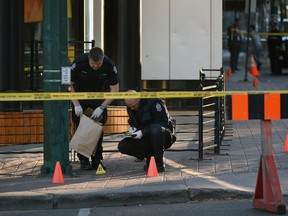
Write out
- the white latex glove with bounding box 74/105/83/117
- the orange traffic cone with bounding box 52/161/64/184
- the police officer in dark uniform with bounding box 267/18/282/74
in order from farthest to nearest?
the police officer in dark uniform with bounding box 267/18/282/74 → the white latex glove with bounding box 74/105/83/117 → the orange traffic cone with bounding box 52/161/64/184

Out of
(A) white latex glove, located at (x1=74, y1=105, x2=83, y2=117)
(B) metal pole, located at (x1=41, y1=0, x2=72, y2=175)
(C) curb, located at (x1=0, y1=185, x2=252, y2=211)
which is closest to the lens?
(C) curb, located at (x1=0, y1=185, x2=252, y2=211)

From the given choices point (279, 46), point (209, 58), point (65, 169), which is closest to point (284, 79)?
point (279, 46)

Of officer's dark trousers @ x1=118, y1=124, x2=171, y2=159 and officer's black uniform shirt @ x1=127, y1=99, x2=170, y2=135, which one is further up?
officer's black uniform shirt @ x1=127, y1=99, x2=170, y2=135

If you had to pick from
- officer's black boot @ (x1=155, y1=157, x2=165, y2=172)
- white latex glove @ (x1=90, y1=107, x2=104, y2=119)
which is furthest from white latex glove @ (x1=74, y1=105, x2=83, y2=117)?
officer's black boot @ (x1=155, y1=157, x2=165, y2=172)

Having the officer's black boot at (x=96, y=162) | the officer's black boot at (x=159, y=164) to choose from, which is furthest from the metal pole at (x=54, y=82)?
the officer's black boot at (x=159, y=164)

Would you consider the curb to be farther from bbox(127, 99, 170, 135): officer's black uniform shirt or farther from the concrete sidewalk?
bbox(127, 99, 170, 135): officer's black uniform shirt

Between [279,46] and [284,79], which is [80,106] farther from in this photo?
[279,46]

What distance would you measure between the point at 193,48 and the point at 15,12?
486 centimetres

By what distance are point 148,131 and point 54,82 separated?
135 cm

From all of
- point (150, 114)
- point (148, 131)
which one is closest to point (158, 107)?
point (150, 114)

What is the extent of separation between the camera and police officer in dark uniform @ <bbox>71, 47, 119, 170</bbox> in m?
9.91

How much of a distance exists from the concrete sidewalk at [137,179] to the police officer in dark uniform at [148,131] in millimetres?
262

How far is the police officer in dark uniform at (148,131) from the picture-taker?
32.1 feet

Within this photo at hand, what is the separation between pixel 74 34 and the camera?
14.3 m
